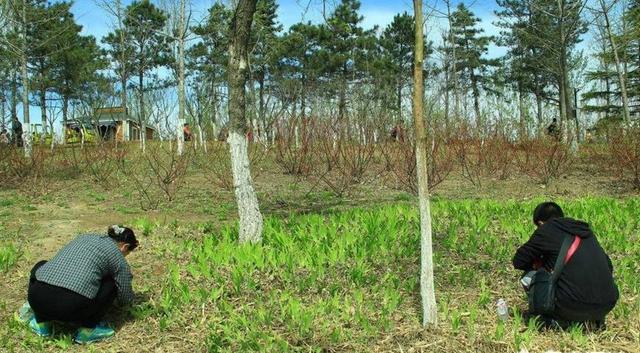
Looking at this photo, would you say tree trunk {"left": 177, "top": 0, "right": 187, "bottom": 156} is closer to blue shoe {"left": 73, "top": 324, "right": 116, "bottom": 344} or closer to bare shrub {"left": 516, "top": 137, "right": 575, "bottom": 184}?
bare shrub {"left": 516, "top": 137, "right": 575, "bottom": 184}

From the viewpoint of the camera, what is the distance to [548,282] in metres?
3.59

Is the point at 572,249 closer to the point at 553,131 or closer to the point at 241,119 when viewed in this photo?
the point at 241,119

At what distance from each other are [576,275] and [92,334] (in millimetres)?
3208

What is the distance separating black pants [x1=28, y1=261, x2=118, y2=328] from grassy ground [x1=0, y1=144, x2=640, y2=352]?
23 centimetres

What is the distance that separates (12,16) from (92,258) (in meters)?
11.2

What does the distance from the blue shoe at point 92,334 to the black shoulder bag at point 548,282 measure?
2889mm

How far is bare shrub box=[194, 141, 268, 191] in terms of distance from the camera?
34.0 ft

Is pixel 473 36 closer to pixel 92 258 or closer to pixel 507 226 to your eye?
pixel 507 226

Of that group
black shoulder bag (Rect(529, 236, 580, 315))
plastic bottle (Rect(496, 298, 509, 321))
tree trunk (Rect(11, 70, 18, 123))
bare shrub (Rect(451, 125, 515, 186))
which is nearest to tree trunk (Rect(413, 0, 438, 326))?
plastic bottle (Rect(496, 298, 509, 321))

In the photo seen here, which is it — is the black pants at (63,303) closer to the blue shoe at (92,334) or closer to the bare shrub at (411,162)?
the blue shoe at (92,334)

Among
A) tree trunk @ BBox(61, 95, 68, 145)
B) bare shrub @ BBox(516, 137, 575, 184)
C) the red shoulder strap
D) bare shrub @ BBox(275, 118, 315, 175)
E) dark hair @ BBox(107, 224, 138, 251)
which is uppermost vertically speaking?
tree trunk @ BBox(61, 95, 68, 145)

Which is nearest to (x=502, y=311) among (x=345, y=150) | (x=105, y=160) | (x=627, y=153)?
(x=345, y=150)

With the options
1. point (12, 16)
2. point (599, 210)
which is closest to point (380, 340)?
point (599, 210)

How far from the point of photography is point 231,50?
5.35 meters
